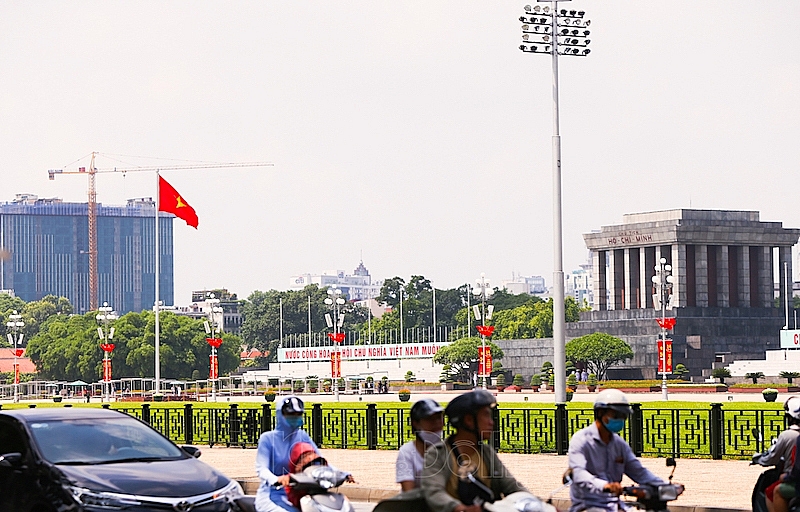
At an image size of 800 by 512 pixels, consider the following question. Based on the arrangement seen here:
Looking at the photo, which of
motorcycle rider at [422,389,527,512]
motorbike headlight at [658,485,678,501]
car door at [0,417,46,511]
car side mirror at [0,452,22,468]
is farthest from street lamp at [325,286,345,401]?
motorcycle rider at [422,389,527,512]

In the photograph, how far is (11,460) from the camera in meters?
11.5

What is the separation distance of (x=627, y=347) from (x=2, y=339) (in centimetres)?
10953

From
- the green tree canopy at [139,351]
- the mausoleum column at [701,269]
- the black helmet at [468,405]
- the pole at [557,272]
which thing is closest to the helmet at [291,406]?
the black helmet at [468,405]

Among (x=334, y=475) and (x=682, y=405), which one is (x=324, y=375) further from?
(x=334, y=475)

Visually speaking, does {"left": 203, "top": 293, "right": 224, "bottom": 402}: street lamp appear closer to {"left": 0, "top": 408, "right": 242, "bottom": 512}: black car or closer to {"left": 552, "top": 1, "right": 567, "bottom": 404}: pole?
{"left": 552, "top": 1, "right": 567, "bottom": 404}: pole

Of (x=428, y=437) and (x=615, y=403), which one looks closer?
(x=428, y=437)

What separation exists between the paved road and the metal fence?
20.2 inches

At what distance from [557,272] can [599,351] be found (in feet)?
182

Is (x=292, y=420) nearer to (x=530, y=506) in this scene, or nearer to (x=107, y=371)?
(x=530, y=506)

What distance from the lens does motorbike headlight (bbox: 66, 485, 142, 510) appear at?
35.1 feet

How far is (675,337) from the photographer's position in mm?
95188

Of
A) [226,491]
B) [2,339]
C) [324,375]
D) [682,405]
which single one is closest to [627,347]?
[324,375]

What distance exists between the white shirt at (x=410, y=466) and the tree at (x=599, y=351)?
77240 millimetres

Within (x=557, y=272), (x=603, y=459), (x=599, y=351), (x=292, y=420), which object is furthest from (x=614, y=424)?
(x=599, y=351)
